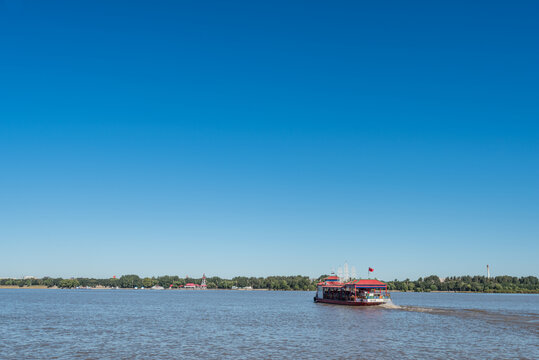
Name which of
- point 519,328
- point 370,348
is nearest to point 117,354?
point 370,348

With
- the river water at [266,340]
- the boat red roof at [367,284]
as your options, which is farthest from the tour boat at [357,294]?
the river water at [266,340]

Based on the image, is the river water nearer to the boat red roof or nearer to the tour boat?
the boat red roof

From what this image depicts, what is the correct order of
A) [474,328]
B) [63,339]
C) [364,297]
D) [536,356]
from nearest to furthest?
[536,356] < [63,339] < [474,328] < [364,297]

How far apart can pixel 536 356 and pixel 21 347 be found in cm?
4802

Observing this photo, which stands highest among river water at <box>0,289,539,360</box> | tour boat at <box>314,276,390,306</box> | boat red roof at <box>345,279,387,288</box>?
boat red roof at <box>345,279,387,288</box>

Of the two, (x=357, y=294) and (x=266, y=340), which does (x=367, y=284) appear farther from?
(x=266, y=340)

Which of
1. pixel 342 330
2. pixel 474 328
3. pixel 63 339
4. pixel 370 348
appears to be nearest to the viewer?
pixel 370 348

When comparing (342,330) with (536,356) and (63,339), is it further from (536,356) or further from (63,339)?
(63,339)

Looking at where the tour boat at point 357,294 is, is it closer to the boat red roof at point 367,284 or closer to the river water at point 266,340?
the boat red roof at point 367,284

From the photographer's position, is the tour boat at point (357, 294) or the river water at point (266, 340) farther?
the tour boat at point (357, 294)

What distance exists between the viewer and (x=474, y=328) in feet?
213

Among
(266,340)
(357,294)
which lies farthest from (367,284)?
(266,340)

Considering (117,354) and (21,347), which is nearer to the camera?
(117,354)

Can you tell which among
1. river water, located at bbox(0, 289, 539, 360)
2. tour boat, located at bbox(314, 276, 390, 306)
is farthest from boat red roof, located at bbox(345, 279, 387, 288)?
river water, located at bbox(0, 289, 539, 360)
